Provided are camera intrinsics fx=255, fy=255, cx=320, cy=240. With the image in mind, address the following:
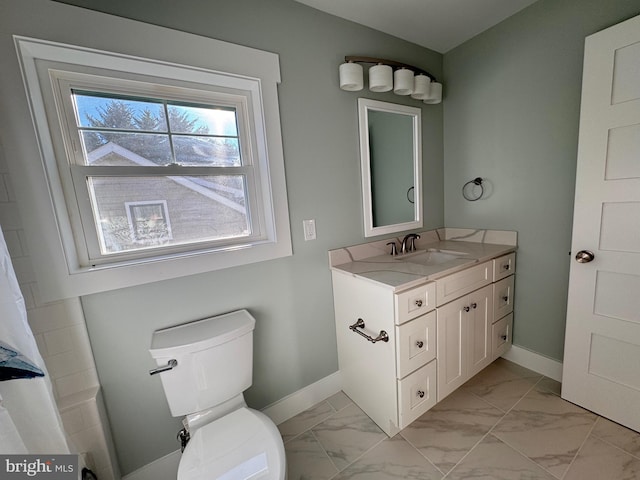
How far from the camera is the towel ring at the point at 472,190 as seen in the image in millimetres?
1889

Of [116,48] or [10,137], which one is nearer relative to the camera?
[10,137]

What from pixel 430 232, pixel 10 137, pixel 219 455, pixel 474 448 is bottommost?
pixel 474 448

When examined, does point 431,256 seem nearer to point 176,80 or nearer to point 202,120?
point 202,120

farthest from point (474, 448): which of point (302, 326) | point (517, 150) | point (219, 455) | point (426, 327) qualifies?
point (517, 150)

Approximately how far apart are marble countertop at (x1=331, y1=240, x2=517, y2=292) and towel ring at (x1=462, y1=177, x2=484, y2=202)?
345 millimetres

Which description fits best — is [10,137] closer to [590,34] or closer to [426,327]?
[426,327]

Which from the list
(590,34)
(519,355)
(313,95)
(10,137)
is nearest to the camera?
(10,137)

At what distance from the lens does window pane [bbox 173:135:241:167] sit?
123 cm

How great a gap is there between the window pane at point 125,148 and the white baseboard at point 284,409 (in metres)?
1.42

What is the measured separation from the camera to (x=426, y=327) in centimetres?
131

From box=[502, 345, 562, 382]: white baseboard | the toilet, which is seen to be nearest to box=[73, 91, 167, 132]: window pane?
the toilet

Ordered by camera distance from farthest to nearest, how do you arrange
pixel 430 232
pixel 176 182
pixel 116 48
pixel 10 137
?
pixel 430 232 < pixel 176 182 < pixel 116 48 < pixel 10 137

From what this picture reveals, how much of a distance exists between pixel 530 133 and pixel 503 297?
1078 mm

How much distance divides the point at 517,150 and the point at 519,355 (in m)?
1.45
